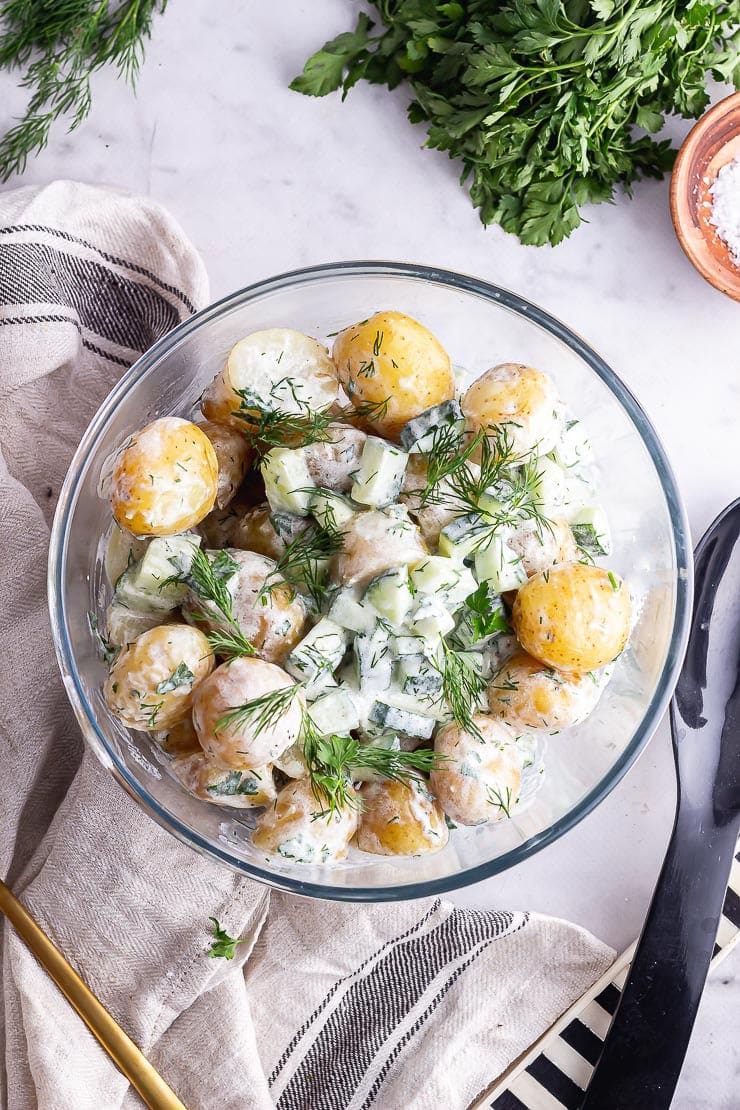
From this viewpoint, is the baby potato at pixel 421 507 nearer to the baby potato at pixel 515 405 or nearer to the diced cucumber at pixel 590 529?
the baby potato at pixel 515 405

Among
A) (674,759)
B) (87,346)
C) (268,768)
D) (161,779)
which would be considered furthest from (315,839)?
(87,346)

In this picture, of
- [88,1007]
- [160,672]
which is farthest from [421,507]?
[88,1007]

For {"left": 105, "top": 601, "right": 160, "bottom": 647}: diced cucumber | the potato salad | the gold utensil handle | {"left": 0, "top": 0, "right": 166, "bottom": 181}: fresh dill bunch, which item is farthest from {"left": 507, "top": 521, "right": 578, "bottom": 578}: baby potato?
{"left": 0, "top": 0, "right": 166, "bottom": 181}: fresh dill bunch

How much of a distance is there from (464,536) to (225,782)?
0.43m

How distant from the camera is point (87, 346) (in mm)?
1673

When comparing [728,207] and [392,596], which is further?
[728,207]

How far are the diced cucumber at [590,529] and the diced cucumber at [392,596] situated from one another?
30cm

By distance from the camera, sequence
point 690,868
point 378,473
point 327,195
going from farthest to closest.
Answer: point 327,195
point 690,868
point 378,473

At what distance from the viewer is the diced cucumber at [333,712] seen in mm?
1208

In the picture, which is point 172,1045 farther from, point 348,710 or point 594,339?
point 594,339

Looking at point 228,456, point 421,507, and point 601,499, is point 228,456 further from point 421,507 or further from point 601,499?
point 601,499

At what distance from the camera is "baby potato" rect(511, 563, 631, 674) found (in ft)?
3.94

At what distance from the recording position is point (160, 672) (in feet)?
3.85

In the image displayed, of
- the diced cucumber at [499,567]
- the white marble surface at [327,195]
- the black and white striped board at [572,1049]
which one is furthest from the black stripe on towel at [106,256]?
the black and white striped board at [572,1049]
